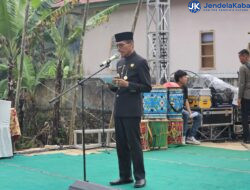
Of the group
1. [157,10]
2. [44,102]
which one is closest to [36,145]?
[44,102]

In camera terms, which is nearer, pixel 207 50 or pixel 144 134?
pixel 144 134

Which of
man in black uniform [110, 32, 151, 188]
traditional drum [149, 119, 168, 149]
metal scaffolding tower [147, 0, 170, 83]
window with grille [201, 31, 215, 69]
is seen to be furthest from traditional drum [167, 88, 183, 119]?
window with grille [201, 31, 215, 69]

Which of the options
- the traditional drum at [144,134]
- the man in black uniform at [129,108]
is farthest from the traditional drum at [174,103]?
the man in black uniform at [129,108]

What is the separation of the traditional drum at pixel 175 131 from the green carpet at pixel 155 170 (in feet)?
2.40

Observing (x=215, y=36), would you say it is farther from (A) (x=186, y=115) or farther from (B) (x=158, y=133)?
(B) (x=158, y=133)

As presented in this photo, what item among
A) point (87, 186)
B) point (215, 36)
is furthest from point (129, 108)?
point (215, 36)

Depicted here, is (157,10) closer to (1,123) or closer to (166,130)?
(166,130)

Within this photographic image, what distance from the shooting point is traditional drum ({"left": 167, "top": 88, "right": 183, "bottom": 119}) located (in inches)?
383

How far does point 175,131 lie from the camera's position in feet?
31.8

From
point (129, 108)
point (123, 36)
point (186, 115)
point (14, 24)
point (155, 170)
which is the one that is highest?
point (14, 24)

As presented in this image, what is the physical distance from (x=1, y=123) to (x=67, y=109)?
12.9 feet

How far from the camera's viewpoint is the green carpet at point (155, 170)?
6.03 meters

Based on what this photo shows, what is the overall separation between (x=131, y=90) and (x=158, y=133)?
11.9 feet

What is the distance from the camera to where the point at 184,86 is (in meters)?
10.0
